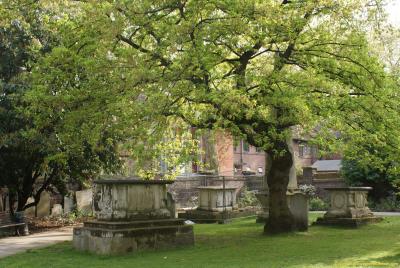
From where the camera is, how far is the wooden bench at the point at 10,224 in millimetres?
17312

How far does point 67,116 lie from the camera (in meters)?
14.3

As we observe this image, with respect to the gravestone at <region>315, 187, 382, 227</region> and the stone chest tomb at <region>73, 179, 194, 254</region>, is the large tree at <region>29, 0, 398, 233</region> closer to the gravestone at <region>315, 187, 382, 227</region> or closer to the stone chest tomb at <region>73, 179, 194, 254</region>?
the stone chest tomb at <region>73, 179, 194, 254</region>

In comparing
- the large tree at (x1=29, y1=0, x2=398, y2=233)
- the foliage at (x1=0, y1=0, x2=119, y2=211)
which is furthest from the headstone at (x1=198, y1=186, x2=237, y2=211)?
the large tree at (x1=29, y1=0, x2=398, y2=233)

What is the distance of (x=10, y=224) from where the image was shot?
17.6m

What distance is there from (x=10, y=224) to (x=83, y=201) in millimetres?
7798

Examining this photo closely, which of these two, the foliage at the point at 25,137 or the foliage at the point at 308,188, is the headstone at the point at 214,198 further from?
the foliage at the point at 308,188

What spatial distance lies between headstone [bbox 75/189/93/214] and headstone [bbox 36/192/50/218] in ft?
4.43

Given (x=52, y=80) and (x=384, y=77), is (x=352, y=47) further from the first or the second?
(x=52, y=80)

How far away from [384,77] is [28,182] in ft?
45.0

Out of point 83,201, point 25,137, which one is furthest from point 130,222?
point 83,201

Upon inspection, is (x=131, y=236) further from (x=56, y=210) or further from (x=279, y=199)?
(x=56, y=210)

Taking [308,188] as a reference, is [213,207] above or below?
below

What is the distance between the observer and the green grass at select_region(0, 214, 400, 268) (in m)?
Answer: 10.8

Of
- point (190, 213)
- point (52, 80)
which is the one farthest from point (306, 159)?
point (52, 80)
